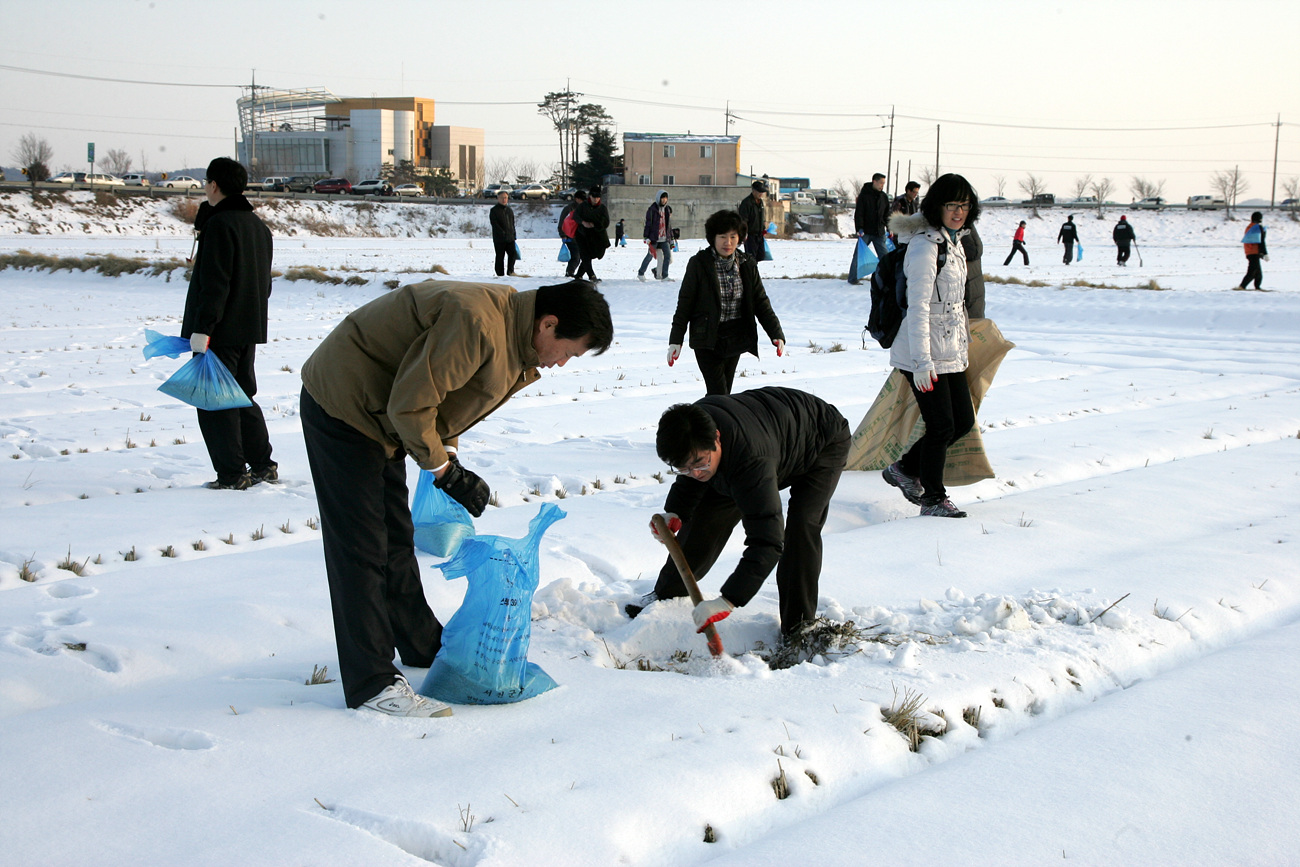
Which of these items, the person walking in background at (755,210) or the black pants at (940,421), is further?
the person walking in background at (755,210)

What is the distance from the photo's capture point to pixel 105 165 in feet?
306

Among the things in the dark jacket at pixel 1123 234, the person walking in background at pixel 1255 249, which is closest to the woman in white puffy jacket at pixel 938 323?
the person walking in background at pixel 1255 249

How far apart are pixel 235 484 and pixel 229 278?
1179 millimetres

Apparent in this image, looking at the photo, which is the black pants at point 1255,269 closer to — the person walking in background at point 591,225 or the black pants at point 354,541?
the person walking in background at point 591,225

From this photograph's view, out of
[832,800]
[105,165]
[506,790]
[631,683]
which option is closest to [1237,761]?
[832,800]

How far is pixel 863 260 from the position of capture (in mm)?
16953

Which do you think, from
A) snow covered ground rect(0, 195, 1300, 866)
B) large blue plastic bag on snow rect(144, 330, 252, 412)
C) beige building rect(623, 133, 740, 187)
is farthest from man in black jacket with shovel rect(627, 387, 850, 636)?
beige building rect(623, 133, 740, 187)

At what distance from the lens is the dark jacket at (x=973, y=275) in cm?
559

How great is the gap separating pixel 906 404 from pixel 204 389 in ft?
12.8

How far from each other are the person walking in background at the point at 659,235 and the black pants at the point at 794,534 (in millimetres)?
13770

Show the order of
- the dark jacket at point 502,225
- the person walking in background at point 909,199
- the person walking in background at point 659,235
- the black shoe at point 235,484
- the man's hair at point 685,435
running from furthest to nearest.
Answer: the person walking in background at point 659,235 < the dark jacket at point 502,225 < the person walking in background at point 909,199 < the black shoe at point 235,484 < the man's hair at point 685,435

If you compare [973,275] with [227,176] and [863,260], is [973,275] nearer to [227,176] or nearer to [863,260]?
[227,176]

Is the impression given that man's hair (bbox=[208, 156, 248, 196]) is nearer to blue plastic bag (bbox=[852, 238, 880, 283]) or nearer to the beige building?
blue plastic bag (bbox=[852, 238, 880, 283])

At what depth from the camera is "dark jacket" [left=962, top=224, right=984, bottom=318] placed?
5.59 m
